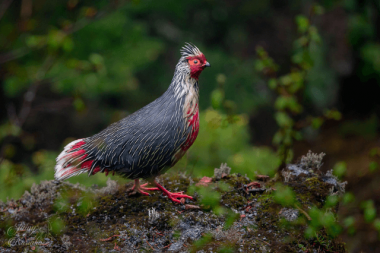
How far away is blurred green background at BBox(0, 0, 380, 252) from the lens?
5898 millimetres

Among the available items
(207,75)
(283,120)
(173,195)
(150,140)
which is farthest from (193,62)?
(207,75)

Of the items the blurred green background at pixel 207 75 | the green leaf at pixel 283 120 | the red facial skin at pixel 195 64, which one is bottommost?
the red facial skin at pixel 195 64

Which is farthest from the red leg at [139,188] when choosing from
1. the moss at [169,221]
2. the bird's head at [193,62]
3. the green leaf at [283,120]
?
the green leaf at [283,120]

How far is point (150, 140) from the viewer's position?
3.42 metres

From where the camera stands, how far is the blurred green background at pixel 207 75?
590 cm

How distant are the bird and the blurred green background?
1446 mm

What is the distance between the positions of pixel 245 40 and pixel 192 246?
26.8 ft

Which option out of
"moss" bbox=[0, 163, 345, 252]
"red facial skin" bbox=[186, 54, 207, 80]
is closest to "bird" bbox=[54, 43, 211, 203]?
"red facial skin" bbox=[186, 54, 207, 80]

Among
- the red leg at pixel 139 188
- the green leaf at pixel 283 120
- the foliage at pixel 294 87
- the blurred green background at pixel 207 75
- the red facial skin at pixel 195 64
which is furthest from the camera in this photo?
the blurred green background at pixel 207 75

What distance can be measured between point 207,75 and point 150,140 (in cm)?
544

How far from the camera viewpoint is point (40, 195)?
155 inches

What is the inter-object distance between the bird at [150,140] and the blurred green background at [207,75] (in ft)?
4.75

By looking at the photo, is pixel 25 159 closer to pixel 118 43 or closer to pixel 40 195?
pixel 118 43

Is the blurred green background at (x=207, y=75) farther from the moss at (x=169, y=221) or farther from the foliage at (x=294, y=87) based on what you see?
the moss at (x=169, y=221)
